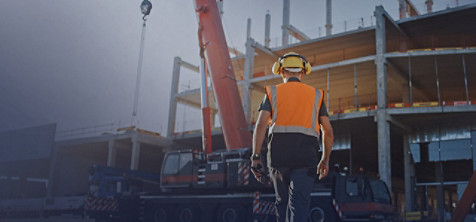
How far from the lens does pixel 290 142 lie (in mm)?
3500

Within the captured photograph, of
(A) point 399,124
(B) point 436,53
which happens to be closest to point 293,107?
(A) point 399,124

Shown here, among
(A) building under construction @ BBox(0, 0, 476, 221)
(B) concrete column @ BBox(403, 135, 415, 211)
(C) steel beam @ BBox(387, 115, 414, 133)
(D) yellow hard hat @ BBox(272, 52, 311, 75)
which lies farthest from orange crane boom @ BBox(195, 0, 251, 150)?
(B) concrete column @ BBox(403, 135, 415, 211)

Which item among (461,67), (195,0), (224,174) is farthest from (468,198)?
(461,67)

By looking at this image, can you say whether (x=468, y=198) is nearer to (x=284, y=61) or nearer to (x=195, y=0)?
(x=284, y=61)

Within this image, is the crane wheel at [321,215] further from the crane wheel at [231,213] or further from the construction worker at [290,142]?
the construction worker at [290,142]

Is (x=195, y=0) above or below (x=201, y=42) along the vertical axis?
above

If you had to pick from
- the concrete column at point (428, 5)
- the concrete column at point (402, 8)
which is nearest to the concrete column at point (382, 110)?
the concrete column at point (402, 8)

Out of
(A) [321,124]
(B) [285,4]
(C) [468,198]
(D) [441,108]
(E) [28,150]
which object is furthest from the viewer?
(E) [28,150]

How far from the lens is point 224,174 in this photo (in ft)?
48.1

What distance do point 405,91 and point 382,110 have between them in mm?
7041

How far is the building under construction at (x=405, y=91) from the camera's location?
993 inches

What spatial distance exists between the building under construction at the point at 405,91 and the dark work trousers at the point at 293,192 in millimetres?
20510

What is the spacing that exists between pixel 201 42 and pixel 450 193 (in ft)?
81.5

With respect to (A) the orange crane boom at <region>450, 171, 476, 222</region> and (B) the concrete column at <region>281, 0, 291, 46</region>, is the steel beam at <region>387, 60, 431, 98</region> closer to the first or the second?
(B) the concrete column at <region>281, 0, 291, 46</region>
